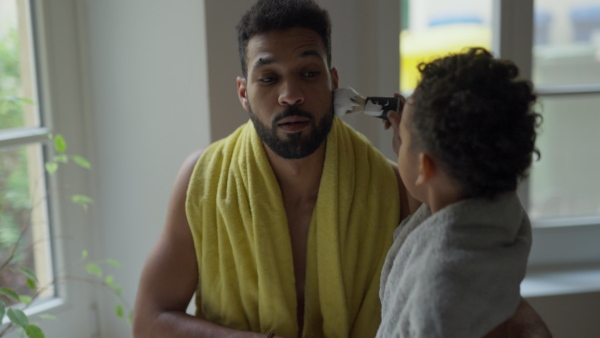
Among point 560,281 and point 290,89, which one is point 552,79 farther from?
point 290,89

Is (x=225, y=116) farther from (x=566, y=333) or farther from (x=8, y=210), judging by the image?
(x=566, y=333)

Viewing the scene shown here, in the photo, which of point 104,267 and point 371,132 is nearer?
point 371,132

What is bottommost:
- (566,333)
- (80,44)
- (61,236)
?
(566,333)

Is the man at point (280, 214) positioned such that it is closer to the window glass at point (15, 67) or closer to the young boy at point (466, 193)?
the young boy at point (466, 193)

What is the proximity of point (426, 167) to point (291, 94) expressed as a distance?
1.24 ft

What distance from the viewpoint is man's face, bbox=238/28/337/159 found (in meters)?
1.17

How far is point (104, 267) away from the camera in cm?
167

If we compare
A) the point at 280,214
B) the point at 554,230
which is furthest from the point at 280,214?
the point at 554,230

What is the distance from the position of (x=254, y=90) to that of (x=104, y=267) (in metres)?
0.75

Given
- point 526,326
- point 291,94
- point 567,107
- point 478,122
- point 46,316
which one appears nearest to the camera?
point 478,122

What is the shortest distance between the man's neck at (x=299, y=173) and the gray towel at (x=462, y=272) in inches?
16.8

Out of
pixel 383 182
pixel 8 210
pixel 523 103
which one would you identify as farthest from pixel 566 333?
pixel 8 210

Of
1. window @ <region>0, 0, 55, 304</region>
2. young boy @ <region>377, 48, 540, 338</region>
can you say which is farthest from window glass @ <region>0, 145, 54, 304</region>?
young boy @ <region>377, 48, 540, 338</region>

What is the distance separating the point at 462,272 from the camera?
2.61 ft
